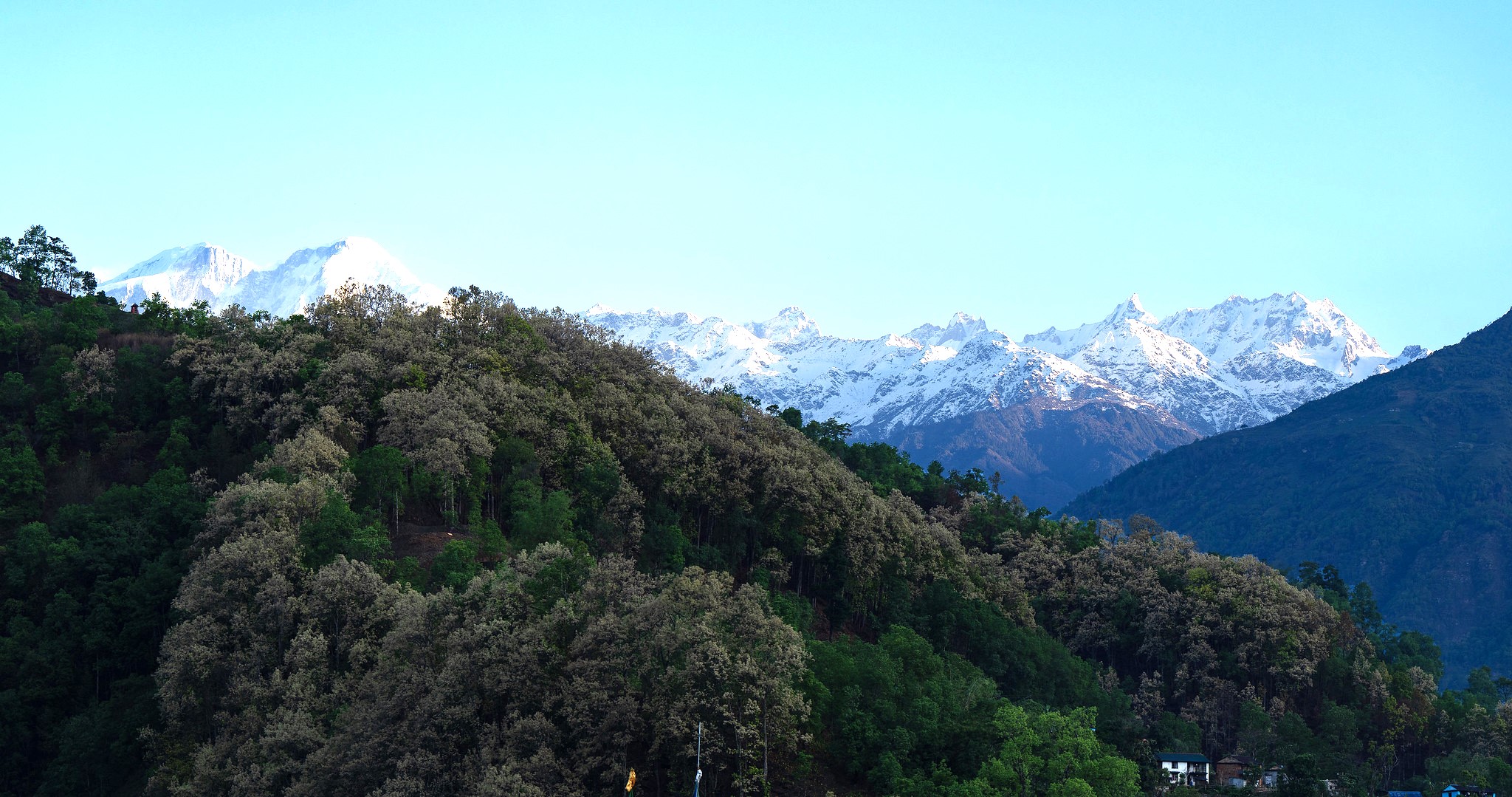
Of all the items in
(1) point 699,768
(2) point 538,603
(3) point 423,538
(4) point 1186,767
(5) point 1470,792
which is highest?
(3) point 423,538

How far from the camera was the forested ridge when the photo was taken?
2296 inches

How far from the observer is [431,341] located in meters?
90.6

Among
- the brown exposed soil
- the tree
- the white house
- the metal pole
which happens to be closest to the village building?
the white house

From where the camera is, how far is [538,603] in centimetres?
6159

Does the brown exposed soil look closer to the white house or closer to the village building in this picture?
the white house

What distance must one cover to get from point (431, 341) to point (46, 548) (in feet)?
89.5

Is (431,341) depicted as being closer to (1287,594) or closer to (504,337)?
(504,337)

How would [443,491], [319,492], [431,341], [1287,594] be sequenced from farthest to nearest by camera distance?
1. [1287,594]
2. [431,341]
3. [443,491]
4. [319,492]

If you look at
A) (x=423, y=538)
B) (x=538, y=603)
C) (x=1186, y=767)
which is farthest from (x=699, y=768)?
(x=1186, y=767)

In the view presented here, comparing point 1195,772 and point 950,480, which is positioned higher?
point 950,480

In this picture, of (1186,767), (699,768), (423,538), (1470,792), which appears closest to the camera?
(699,768)

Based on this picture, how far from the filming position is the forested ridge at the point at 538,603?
5831cm

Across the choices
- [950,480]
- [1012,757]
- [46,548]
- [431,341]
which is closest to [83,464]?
[46,548]

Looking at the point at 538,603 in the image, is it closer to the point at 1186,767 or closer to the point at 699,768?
the point at 699,768
